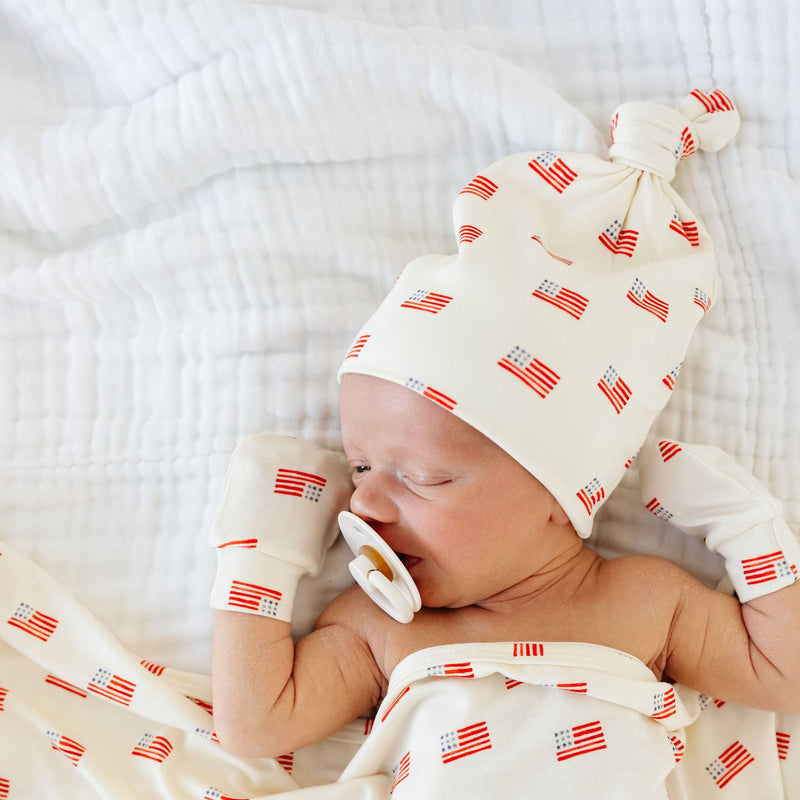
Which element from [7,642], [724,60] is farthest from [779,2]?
[7,642]

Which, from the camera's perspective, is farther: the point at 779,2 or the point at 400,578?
the point at 779,2

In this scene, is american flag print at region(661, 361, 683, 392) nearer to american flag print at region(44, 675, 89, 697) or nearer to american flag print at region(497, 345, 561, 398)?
american flag print at region(497, 345, 561, 398)

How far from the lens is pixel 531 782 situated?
3.87 feet

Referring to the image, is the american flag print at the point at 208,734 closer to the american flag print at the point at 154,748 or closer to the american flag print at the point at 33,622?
the american flag print at the point at 154,748

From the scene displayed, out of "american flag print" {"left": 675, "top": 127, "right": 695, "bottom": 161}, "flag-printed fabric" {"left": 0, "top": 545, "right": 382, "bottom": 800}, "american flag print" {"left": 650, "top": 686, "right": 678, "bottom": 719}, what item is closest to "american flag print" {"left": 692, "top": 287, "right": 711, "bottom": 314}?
"american flag print" {"left": 675, "top": 127, "right": 695, "bottom": 161}

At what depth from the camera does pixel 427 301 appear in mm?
1240

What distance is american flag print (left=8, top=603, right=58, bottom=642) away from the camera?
1.34 metres

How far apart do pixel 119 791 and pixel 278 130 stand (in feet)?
3.10

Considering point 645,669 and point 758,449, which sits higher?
point 758,449

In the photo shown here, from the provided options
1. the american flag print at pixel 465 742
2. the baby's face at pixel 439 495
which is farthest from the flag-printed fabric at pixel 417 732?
the baby's face at pixel 439 495

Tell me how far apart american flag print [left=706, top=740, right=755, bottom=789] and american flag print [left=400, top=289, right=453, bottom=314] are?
0.72 m

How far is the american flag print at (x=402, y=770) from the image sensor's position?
1.21m

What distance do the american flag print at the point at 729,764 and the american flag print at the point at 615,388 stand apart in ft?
1.63

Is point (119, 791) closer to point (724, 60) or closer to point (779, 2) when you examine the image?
point (724, 60)
